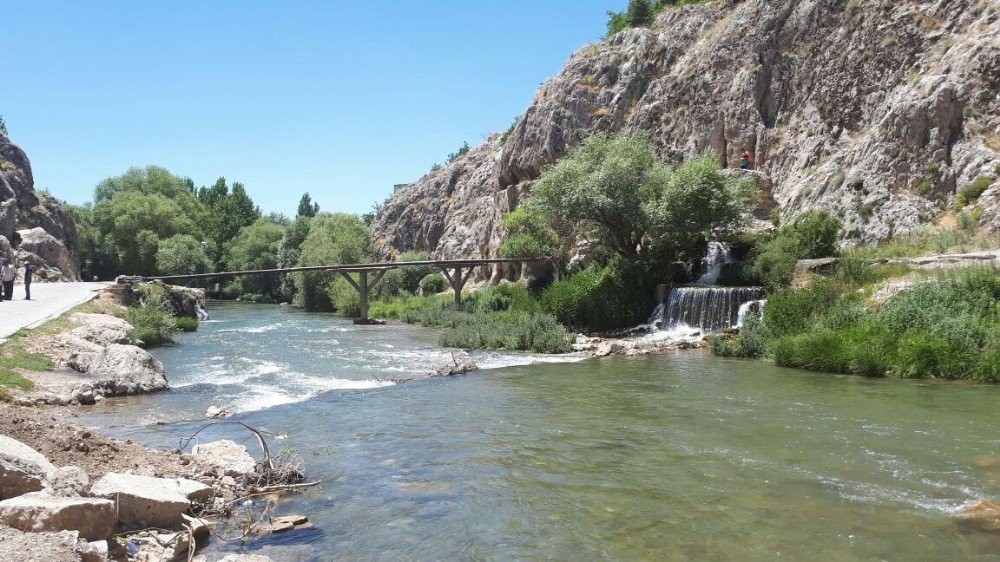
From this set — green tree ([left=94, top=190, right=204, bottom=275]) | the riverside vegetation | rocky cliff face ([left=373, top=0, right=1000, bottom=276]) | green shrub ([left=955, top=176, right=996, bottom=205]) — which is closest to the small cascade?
the riverside vegetation

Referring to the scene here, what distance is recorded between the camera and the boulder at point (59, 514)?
5457 millimetres

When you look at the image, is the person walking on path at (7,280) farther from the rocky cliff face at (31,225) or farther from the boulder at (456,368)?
the boulder at (456,368)

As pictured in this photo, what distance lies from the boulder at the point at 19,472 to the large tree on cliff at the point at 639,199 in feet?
85.4

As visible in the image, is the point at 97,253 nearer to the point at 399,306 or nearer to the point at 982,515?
the point at 399,306

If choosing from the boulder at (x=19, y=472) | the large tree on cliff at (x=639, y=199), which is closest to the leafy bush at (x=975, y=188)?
the large tree on cliff at (x=639, y=199)

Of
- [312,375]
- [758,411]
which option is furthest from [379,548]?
[312,375]

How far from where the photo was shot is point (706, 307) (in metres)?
26.0

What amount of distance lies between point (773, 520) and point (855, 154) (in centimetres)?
2946

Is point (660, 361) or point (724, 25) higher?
point (724, 25)

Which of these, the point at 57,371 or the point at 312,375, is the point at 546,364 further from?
the point at 57,371

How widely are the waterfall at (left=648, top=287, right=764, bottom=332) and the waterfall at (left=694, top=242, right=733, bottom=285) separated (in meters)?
3.30

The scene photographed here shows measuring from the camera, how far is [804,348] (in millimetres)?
18484

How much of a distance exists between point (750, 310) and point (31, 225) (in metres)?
55.1

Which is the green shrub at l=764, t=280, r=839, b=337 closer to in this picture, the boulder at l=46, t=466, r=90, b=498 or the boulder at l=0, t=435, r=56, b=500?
the boulder at l=46, t=466, r=90, b=498
